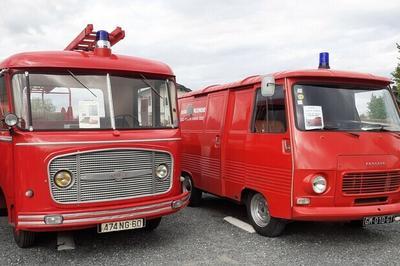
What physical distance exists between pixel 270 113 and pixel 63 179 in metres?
2.90

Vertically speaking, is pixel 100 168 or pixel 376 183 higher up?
pixel 100 168

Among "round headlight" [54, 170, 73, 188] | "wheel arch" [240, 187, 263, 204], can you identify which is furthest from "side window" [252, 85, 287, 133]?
"round headlight" [54, 170, 73, 188]

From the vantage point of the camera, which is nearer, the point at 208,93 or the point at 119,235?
the point at 119,235

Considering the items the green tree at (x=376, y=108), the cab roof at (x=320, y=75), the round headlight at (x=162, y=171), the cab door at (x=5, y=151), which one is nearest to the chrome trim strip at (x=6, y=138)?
the cab door at (x=5, y=151)

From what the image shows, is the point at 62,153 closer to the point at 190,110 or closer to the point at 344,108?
the point at 344,108

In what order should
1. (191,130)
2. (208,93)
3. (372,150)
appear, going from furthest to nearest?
1. (191,130)
2. (208,93)
3. (372,150)

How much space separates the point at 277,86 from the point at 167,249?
264 cm

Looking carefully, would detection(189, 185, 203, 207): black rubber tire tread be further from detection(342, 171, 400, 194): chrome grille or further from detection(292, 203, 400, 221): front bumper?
detection(342, 171, 400, 194): chrome grille

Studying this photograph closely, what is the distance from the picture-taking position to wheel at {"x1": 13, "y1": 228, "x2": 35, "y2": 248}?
5613 millimetres

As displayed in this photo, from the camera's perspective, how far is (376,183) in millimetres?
5727

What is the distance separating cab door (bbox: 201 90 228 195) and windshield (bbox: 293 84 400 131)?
1834 mm

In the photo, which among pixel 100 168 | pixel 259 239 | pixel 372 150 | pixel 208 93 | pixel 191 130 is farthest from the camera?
pixel 191 130

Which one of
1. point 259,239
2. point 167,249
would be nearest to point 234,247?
point 259,239

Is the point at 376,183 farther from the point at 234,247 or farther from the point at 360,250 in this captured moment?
the point at 234,247
